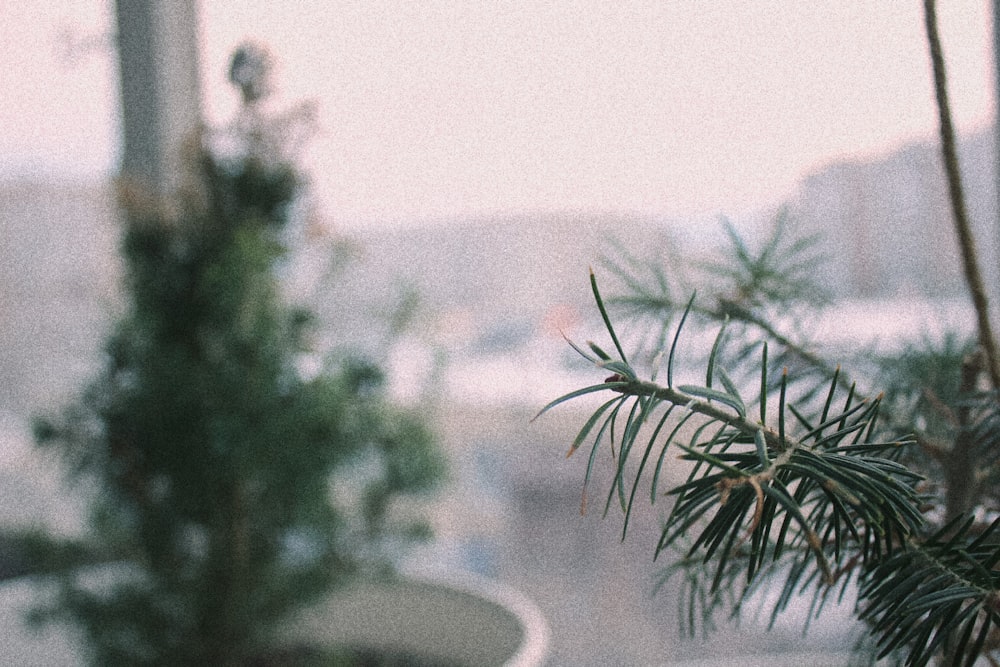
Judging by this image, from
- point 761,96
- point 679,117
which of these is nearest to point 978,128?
point 761,96

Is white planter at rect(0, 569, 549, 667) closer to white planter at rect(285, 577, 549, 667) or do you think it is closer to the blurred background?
white planter at rect(285, 577, 549, 667)

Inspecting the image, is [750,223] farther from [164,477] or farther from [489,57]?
[164,477]

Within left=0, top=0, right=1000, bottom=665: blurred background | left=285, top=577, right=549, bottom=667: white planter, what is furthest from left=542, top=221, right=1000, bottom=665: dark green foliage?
left=0, top=0, right=1000, bottom=665: blurred background

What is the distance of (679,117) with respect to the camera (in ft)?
4.69

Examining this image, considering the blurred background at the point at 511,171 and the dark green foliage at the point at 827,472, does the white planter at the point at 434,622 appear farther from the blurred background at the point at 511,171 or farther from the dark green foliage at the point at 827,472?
the dark green foliage at the point at 827,472

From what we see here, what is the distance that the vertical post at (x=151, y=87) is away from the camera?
1.32 metres

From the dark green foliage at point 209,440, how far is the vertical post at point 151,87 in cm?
55

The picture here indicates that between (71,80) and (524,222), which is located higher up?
(71,80)

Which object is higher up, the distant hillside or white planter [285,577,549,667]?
the distant hillside

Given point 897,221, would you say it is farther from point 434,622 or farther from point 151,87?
point 151,87

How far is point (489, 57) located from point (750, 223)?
0.57m

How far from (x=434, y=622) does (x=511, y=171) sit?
99 cm

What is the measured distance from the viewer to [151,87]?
132 cm

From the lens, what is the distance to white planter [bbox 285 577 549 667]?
2.66ft
